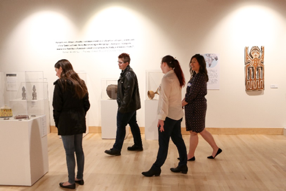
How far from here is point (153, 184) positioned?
10.8 feet

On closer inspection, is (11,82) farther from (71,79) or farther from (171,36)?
(171,36)

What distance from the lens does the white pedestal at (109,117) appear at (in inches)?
219

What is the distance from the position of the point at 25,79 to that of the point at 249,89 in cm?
447

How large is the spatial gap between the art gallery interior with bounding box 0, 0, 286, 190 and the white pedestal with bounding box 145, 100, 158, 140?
0.37 meters

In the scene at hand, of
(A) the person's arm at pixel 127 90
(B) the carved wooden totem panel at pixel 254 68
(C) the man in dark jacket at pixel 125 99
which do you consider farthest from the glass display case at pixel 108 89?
(B) the carved wooden totem panel at pixel 254 68

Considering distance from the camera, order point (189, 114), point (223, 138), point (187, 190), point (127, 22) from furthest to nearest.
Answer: point (127, 22) < point (223, 138) < point (189, 114) < point (187, 190)

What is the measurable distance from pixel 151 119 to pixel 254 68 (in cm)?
247

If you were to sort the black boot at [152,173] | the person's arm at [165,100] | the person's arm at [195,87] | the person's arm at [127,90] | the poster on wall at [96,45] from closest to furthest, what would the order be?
1. the person's arm at [165,100]
2. the black boot at [152,173]
3. the person's arm at [195,87]
4. the person's arm at [127,90]
5. the poster on wall at [96,45]

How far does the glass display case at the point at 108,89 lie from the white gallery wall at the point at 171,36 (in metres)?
0.22

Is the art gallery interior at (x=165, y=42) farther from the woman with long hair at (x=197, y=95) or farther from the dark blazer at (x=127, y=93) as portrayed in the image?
the woman with long hair at (x=197, y=95)

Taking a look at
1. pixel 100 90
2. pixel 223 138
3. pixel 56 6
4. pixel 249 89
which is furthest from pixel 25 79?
pixel 249 89

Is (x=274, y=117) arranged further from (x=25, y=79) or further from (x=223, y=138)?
(x=25, y=79)

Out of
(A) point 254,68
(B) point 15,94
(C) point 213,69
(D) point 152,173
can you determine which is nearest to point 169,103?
(D) point 152,173

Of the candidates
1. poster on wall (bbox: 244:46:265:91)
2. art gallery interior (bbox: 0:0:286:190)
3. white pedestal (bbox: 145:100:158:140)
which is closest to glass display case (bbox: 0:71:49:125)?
art gallery interior (bbox: 0:0:286:190)
